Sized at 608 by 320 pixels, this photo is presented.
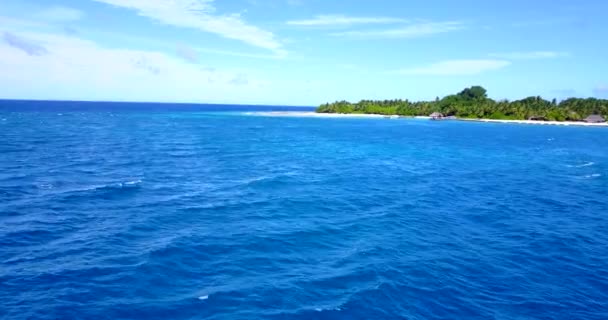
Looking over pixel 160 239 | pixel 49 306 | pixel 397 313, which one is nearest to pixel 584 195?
pixel 397 313

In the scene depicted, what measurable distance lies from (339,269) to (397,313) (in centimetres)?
540

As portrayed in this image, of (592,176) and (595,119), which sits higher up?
(595,119)

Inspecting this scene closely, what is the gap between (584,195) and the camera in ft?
162

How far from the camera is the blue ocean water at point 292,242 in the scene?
22.2 metres

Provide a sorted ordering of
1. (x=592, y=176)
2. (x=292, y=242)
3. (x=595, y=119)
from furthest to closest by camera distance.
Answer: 1. (x=595, y=119)
2. (x=592, y=176)
3. (x=292, y=242)

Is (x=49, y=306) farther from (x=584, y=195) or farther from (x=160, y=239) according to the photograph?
(x=584, y=195)

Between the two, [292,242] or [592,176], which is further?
[592,176]

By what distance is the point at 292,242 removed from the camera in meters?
30.9

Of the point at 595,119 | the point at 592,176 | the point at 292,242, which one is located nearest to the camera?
the point at 292,242

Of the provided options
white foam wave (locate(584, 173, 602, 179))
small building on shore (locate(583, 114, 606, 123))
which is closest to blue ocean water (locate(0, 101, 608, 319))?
white foam wave (locate(584, 173, 602, 179))

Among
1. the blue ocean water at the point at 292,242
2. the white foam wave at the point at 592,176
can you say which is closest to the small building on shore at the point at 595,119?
the white foam wave at the point at 592,176

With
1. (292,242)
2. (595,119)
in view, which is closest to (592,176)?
(292,242)

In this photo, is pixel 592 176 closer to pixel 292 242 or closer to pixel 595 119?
pixel 292 242

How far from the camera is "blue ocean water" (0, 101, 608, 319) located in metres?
22.2
